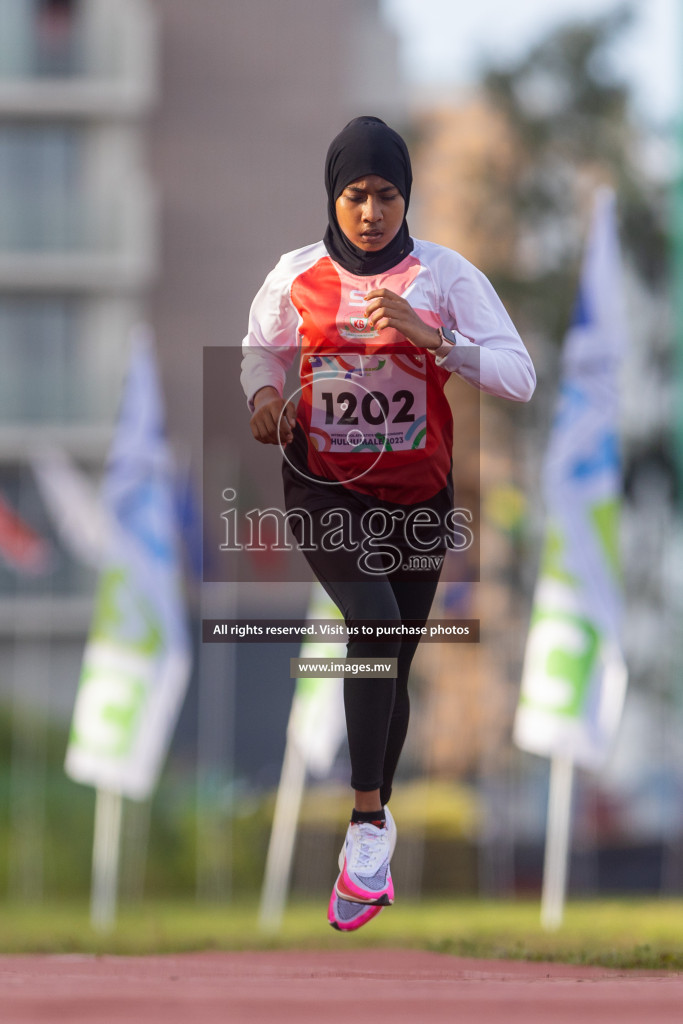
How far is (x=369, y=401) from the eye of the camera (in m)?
5.14

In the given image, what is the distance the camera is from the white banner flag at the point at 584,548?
515 inches

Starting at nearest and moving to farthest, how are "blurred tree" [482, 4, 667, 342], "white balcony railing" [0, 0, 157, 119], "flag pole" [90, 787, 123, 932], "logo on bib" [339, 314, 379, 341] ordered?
"logo on bib" [339, 314, 379, 341], "flag pole" [90, 787, 123, 932], "blurred tree" [482, 4, 667, 342], "white balcony railing" [0, 0, 157, 119]

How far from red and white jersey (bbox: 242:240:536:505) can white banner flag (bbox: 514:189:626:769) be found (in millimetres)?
7277

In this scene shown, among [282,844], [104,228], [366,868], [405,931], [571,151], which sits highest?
[571,151]

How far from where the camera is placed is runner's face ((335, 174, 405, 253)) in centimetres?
499

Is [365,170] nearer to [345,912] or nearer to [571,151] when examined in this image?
[345,912]

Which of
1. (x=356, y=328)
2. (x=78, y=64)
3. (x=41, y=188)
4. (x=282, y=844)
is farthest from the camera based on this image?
(x=78, y=64)

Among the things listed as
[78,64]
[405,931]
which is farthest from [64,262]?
[405,931]

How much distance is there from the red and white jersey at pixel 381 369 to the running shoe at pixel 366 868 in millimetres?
1056

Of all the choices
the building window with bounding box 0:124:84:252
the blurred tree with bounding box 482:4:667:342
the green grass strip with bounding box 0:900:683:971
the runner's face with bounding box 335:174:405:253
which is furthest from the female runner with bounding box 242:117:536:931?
the building window with bounding box 0:124:84:252

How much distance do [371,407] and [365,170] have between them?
0.72 m

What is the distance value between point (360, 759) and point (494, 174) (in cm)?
2526

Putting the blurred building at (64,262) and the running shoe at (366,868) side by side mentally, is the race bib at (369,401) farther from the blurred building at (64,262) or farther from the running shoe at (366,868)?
the blurred building at (64,262)

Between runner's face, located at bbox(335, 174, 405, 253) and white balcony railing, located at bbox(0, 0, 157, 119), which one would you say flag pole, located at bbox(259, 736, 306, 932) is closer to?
runner's face, located at bbox(335, 174, 405, 253)
